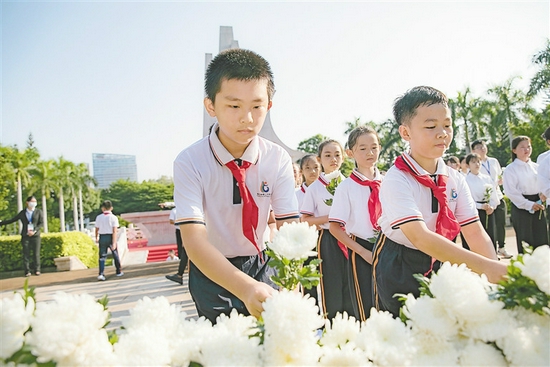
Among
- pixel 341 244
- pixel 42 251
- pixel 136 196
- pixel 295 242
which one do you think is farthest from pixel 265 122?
pixel 136 196

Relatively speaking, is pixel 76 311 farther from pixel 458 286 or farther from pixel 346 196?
pixel 346 196

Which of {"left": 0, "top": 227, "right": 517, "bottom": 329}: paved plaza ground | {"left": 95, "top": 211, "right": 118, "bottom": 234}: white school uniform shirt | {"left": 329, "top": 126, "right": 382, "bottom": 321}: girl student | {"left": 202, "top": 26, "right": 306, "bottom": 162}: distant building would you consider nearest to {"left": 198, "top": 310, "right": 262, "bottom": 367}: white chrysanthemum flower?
{"left": 329, "top": 126, "right": 382, "bottom": 321}: girl student

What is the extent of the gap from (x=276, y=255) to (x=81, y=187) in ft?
168

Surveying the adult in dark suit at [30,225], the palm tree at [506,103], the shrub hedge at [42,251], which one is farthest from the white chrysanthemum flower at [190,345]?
the palm tree at [506,103]

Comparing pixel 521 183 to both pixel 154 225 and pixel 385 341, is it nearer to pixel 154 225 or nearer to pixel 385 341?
pixel 385 341

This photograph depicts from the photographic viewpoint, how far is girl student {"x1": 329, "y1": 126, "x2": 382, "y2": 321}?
3.34m

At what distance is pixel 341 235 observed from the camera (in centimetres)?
339

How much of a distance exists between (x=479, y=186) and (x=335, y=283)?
180 inches

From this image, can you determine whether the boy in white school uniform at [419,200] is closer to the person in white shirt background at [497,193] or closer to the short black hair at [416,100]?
the short black hair at [416,100]

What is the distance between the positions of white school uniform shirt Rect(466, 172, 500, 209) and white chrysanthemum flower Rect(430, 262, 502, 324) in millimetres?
7035

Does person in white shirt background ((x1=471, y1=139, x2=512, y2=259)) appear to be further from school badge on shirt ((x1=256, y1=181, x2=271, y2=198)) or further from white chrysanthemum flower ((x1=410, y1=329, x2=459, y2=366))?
white chrysanthemum flower ((x1=410, y1=329, x2=459, y2=366))

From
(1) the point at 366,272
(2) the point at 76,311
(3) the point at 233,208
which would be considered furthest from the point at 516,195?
(2) the point at 76,311

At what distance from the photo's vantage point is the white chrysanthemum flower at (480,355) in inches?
32.5

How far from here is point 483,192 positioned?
24.1 feet
